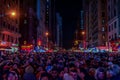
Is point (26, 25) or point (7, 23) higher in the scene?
point (26, 25)

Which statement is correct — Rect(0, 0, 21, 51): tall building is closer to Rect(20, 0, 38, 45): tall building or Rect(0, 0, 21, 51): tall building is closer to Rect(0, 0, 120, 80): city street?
Rect(0, 0, 120, 80): city street

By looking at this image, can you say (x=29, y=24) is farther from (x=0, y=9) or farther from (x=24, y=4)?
(x=0, y=9)

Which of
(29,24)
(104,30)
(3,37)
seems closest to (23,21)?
(29,24)

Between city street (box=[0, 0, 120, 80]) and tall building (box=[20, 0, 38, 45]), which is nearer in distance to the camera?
city street (box=[0, 0, 120, 80])

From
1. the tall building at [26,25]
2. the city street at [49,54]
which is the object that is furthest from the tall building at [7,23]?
the tall building at [26,25]

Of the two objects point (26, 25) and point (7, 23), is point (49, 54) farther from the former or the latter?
point (26, 25)

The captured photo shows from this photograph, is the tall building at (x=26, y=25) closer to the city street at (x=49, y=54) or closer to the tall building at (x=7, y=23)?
the city street at (x=49, y=54)

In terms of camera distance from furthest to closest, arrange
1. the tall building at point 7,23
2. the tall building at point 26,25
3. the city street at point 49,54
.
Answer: the tall building at point 26,25 < the tall building at point 7,23 < the city street at point 49,54

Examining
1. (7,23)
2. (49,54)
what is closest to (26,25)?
(7,23)

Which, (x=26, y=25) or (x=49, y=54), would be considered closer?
(x=49, y=54)

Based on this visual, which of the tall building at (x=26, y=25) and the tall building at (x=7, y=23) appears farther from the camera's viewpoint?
the tall building at (x=26, y=25)

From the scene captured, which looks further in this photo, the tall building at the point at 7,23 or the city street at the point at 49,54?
the tall building at the point at 7,23

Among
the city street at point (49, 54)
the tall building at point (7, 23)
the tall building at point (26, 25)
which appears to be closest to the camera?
the city street at point (49, 54)

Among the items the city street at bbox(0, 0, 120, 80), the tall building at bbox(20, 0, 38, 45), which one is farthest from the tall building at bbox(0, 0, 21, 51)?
the tall building at bbox(20, 0, 38, 45)
